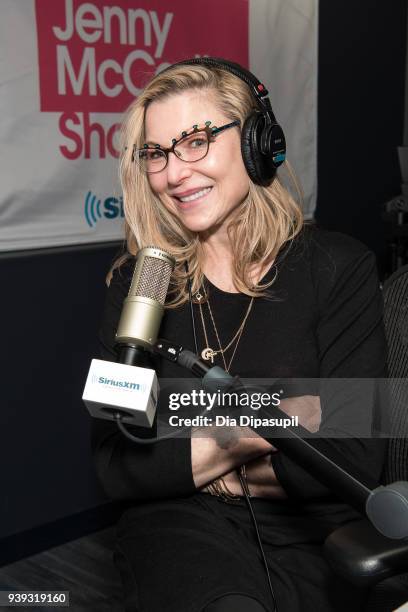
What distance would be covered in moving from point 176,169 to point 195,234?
8.0 inches

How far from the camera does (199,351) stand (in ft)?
4.83

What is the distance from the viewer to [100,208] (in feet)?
8.61

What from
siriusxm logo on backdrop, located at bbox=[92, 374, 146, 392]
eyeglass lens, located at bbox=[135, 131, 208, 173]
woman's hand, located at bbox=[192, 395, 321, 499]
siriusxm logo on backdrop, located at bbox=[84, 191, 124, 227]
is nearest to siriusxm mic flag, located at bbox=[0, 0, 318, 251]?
siriusxm logo on backdrop, located at bbox=[84, 191, 124, 227]

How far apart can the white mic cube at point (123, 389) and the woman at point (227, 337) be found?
46 centimetres

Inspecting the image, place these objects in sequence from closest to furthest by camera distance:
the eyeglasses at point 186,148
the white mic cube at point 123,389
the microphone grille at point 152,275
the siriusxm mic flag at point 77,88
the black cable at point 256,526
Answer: the white mic cube at point 123,389
the microphone grille at point 152,275
the black cable at point 256,526
the eyeglasses at point 186,148
the siriusxm mic flag at point 77,88

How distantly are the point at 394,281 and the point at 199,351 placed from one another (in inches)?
14.9

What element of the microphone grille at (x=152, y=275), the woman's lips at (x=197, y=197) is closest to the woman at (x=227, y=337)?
the woman's lips at (x=197, y=197)

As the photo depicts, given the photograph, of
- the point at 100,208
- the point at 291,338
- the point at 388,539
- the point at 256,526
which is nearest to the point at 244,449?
the point at 256,526

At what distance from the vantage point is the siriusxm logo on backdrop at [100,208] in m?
2.59

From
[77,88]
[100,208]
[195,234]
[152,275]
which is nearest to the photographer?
[152,275]

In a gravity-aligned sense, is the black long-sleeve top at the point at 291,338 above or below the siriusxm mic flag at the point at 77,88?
below

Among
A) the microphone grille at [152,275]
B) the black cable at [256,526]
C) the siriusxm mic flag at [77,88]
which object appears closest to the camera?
the microphone grille at [152,275]

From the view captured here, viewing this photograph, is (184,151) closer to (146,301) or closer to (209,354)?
(209,354)

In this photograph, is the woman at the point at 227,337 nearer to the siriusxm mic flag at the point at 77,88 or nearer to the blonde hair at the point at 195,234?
the blonde hair at the point at 195,234
